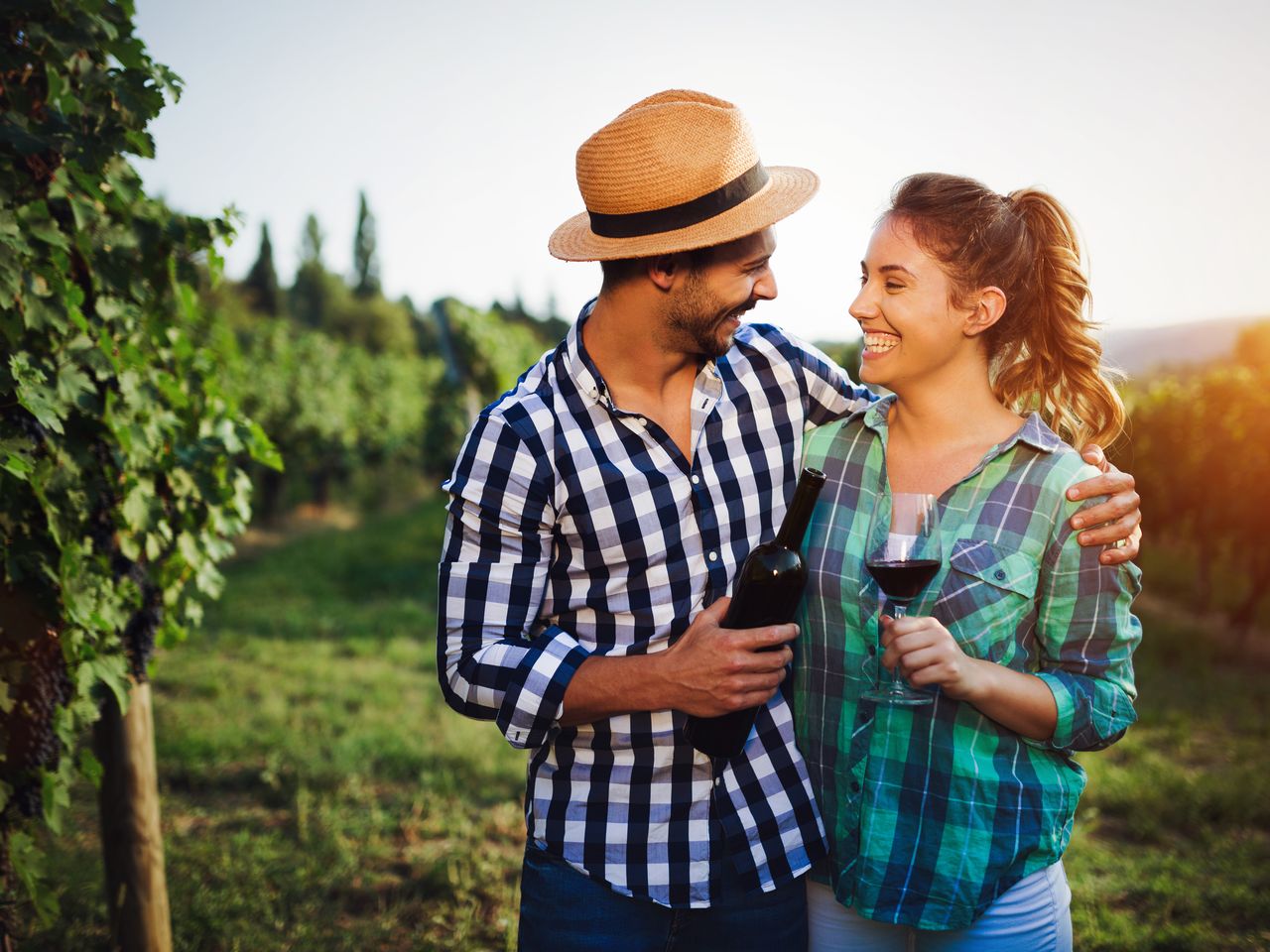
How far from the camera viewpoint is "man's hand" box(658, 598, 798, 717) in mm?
1845

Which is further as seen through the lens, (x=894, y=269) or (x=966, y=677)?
(x=894, y=269)

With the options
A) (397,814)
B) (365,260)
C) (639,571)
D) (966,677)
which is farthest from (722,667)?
(365,260)

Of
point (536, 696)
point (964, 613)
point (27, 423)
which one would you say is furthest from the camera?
→ point (27, 423)

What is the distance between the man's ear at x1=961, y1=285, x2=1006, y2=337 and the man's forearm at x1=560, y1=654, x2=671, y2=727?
105 centimetres

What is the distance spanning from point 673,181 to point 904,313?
1.94 ft

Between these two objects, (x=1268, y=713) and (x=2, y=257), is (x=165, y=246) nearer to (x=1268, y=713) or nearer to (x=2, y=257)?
(x=2, y=257)

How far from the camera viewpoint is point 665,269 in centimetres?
214

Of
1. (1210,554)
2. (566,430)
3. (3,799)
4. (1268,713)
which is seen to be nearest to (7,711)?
(3,799)

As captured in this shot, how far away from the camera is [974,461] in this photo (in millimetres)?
2131

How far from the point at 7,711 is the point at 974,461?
257 cm

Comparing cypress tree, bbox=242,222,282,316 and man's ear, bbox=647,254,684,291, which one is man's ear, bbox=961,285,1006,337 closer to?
man's ear, bbox=647,254,684,291

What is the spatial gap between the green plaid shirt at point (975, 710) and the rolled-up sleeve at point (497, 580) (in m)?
0.62

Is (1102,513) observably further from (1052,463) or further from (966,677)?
(966,677)

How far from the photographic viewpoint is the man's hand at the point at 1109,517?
1906 millimetres
